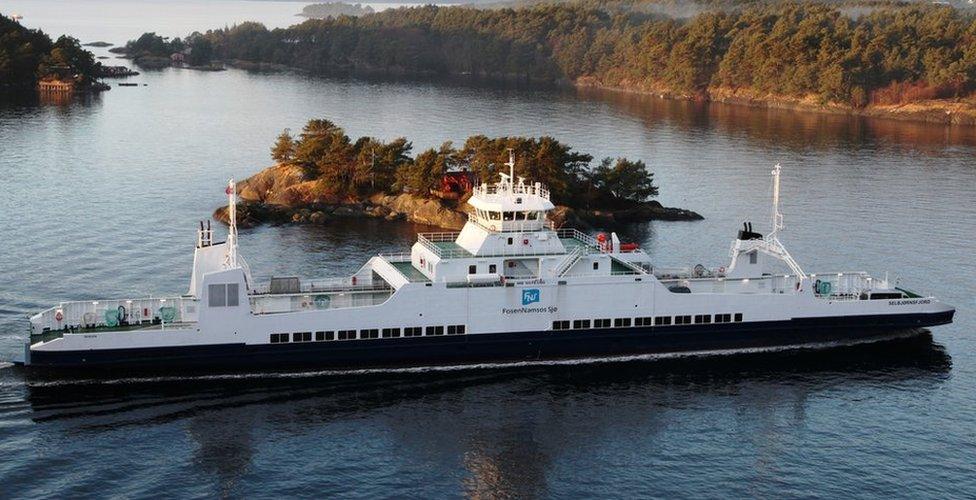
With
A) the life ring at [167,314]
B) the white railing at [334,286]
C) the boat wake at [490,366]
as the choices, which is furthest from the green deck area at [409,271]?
the life ring at [167,314]

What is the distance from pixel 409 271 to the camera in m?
55.4

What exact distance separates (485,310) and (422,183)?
36.9 meters

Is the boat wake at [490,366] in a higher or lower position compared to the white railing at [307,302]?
lower

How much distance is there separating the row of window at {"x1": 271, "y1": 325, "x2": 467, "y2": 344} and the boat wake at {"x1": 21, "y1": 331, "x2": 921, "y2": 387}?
5.07ft

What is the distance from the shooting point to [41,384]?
48531 mm

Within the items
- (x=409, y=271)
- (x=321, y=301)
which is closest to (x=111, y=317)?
(x=321, y=301)

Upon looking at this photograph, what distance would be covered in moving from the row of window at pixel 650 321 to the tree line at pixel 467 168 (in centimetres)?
3408

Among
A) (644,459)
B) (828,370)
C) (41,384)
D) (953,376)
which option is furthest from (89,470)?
(953,376)

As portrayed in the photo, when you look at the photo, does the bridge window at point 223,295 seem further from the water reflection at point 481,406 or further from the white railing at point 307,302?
the water reflection at point 481,406

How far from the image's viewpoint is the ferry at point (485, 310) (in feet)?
165

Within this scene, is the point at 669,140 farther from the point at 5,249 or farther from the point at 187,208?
the point at 5,249

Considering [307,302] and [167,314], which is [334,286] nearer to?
[307,302]

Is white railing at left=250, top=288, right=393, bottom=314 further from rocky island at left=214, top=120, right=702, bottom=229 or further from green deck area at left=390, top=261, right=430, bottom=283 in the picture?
rocky island at left=214, top=120, right=702, bottom=229

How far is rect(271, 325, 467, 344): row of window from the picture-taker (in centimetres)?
5131
